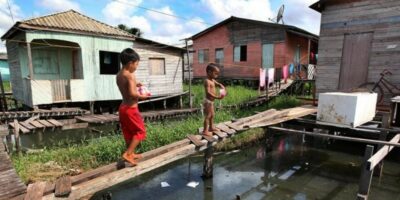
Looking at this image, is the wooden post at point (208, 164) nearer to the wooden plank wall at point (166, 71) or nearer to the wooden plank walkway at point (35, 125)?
the wooden plank walkway at point (35, 125)

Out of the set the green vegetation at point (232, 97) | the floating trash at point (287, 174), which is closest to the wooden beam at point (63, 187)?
the floating trash at point (287, 174)

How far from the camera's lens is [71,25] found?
12156mm

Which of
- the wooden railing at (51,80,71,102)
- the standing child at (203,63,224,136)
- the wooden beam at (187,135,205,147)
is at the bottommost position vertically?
the wooden beam at (187,135,205,147)

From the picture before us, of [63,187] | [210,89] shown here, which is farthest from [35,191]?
[210,89]

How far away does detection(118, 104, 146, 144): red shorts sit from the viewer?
12.1 ft

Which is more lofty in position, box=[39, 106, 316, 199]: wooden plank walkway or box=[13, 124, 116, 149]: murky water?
box=[39, 106, 316, 199]: wooden plank walkway

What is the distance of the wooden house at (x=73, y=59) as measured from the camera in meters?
11.4

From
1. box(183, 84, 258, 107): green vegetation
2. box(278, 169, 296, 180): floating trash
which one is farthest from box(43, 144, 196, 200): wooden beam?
box(183, 84, 258, 107): green vegetation

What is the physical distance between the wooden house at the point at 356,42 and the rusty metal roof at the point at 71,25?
964 centimetres

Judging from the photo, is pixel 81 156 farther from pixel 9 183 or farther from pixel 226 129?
pixel 226 129

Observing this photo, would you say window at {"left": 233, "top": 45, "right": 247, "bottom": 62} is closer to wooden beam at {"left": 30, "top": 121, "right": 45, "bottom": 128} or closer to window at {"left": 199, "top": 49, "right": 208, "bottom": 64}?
window at {"left": 199, "top": 49, "right": 208, "bottom": 64}

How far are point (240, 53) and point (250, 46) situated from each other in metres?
1.10

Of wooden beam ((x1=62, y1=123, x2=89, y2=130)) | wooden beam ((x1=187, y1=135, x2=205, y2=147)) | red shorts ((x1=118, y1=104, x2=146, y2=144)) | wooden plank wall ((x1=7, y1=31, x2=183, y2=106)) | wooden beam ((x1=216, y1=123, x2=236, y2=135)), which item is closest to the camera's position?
red shorts ((x1=118, y1=104, x2=146, y2=144))

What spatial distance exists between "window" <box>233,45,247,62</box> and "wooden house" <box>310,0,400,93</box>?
10660 mm
